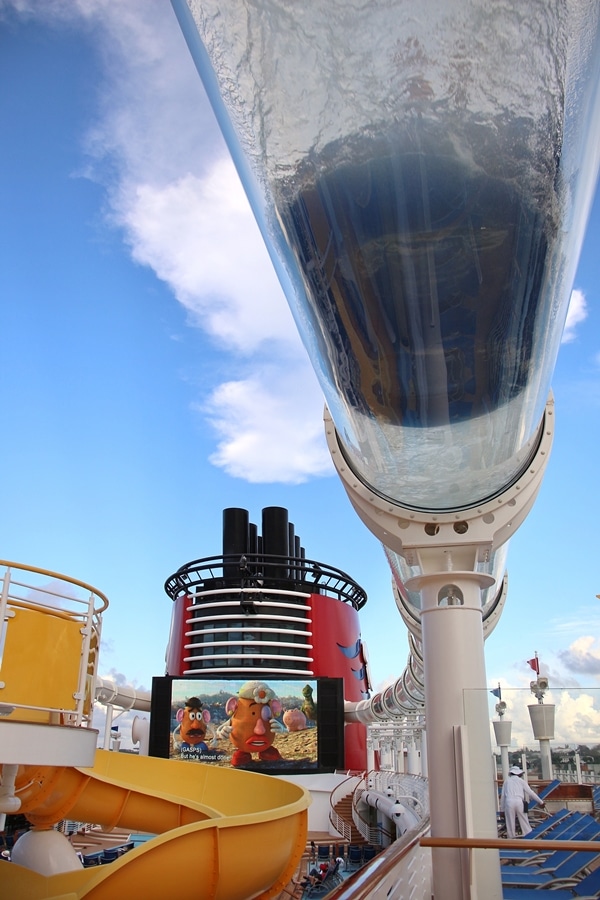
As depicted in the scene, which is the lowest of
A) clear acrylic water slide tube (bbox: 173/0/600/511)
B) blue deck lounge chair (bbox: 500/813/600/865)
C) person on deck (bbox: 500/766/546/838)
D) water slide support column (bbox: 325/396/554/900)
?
blue deck lounge chair (bbox: 500/813/600/865)

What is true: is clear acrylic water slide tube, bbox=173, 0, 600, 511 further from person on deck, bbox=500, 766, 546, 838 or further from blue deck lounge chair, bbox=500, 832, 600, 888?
blue deck lounge chair, bbox=500, 832, 600, 888

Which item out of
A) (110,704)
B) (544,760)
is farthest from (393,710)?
(544,760)

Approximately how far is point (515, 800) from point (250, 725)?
67.5 ft

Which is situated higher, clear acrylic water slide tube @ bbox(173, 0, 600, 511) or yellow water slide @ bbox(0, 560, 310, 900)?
clear acrylic water slide tube @ bbox(173, 0, 600, 511)

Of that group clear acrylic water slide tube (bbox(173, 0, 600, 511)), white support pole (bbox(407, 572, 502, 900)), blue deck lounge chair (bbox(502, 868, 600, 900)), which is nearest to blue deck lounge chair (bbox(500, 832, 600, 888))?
blue deck lounge chair (bbox(502, 868, 600, 900))

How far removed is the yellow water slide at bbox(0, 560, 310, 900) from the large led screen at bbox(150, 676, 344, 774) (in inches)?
693

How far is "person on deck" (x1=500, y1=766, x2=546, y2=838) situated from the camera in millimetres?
3715

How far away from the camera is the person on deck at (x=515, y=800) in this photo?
371cm

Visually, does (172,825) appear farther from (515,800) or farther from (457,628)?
(457,628)

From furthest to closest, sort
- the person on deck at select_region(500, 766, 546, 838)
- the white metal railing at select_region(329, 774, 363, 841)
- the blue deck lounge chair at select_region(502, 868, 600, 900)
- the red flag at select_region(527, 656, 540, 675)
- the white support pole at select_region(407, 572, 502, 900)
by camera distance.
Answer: the white metal railing at select_region(329, 774, 363, 841) → the red flag at select_region(527, 656, 540, 675) → the person on deck at select_region(500, 766, 546, 838) → the blue deck lounge chair at select_region(502, 868, 600, 900) → the white support pole at select_region(407, 572, 502, 900)

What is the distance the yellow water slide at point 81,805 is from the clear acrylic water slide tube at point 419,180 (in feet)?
8.49

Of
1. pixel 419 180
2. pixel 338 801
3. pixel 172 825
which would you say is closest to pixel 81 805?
pixel 172 825

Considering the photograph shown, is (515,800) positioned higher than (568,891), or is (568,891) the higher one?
(515,800)

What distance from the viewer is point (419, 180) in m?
2.01
